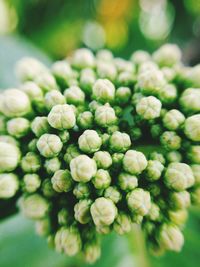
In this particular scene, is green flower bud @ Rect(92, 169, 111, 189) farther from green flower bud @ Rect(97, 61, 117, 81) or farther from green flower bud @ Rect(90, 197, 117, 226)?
green flower bud @ Rect(97, 61, 117, 81)

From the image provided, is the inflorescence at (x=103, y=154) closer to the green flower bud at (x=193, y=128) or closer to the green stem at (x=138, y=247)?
the green flower bud at (x=193, y=128)

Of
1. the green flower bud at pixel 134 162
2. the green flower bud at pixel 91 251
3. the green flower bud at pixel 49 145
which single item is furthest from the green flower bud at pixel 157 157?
the green flower bud at pixel 91 251

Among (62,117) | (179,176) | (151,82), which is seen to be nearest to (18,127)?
(62,117)

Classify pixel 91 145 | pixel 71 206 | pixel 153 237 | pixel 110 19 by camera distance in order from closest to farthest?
1. pixel 91 145
2. pixel 71 206
3. pixel 153 237
4. pixel 110 19

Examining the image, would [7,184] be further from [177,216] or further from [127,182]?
[177,216]

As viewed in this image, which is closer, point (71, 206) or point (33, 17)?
point (71, 206)

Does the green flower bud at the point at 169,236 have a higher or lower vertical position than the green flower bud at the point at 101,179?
lower

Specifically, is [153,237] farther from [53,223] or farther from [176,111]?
[176,111]

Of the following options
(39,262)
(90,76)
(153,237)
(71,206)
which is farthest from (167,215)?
(39,262)
